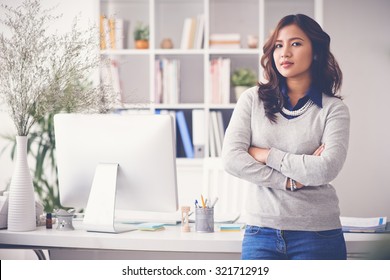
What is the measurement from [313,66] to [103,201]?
740 mm

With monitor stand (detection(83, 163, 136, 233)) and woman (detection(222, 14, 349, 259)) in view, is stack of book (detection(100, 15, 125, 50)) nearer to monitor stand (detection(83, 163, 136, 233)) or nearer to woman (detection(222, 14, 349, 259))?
monitor stand (detection(83, 163, 136, 233))

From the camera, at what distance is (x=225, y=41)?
3217 millimetres

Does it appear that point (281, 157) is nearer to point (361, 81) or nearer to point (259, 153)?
point (259, 153)

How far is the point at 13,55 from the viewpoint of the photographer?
1683 mm

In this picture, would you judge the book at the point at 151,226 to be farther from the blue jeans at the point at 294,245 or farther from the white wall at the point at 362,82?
the white wall at the point at 362,82

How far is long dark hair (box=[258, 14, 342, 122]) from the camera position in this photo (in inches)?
59.4

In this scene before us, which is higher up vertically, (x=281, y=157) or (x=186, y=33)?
(x=186, y=33)

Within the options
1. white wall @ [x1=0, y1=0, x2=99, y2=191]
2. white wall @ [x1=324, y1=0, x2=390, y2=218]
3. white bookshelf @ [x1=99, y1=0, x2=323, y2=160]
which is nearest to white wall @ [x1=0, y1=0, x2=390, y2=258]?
white wall @ [x1=324, y1=0, x2=390, y2=218]

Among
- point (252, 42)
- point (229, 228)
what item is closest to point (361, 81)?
point (252, 42)

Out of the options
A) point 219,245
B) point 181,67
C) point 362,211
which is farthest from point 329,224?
point 181,67

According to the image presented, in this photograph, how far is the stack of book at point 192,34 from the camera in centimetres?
322

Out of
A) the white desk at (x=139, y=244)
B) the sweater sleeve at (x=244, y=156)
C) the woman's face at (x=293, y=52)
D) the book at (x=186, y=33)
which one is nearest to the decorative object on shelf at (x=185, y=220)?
the white desk at (x=139, y=244)

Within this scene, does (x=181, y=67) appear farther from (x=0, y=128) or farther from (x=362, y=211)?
(x=362, y=211)

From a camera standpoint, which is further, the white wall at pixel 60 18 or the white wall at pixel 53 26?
the white wall at pixel 60 18
